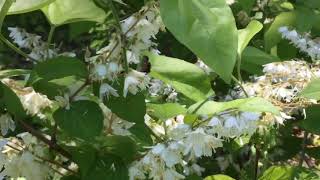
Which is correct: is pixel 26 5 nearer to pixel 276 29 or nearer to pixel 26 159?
pixel 26 159

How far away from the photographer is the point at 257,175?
1827 mm

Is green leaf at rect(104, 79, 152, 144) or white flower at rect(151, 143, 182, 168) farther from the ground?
green leaf at rect(104, 79, 152, 144)

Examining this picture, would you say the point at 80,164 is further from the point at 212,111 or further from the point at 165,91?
the point at 165,91

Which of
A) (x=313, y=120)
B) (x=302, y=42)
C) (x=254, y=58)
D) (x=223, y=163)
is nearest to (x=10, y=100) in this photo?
(x=254, y=58)

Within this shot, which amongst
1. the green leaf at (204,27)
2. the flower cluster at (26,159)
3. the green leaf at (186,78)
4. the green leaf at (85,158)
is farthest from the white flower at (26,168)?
the green leaf at (204,27)

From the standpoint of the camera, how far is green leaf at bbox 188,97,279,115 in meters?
1.14

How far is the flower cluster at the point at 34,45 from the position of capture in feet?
5.04

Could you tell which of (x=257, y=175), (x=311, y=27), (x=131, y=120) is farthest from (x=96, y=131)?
(x=311, y=27)

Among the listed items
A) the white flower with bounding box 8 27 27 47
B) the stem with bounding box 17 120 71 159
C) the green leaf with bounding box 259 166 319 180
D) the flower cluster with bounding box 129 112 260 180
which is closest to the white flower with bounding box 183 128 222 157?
the flower cluster with bounding box 129 112 260 180

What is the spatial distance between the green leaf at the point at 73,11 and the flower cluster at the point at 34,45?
0.11m

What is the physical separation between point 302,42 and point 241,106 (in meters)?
0.84

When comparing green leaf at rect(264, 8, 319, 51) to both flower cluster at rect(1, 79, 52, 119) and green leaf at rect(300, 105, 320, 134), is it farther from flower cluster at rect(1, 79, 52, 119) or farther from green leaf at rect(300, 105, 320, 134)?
flower cluster at rect(1, 79, 52, 119)

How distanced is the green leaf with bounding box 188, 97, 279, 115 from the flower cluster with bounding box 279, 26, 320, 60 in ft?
2.54

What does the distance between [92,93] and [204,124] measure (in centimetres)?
26
